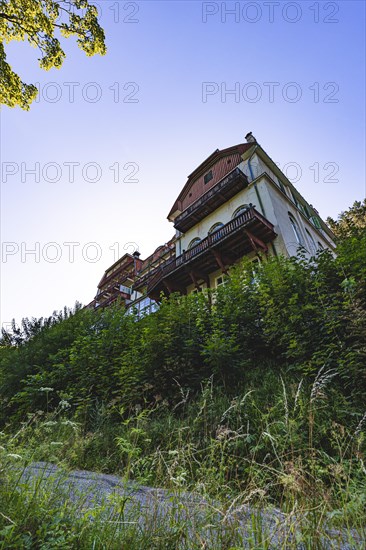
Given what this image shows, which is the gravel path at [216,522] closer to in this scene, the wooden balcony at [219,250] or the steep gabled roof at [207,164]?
the wooden balcony at [219,250]

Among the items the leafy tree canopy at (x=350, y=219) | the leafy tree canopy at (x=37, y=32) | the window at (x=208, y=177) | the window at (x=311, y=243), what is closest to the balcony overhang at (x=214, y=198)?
the window at (x=208, y=177)

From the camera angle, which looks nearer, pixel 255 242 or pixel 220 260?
pixel 255 242

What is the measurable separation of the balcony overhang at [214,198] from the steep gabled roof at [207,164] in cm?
281

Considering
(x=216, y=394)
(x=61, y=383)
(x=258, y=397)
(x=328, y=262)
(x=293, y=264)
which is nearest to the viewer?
(x=258, y=397)

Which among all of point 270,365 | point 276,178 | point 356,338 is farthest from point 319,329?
Answer: point 276,178

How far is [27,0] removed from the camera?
287 inches

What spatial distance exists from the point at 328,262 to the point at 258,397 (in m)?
3.15

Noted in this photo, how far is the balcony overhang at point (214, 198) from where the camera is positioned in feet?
51.0

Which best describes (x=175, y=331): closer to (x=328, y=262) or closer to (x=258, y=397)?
(x=258, y=397)

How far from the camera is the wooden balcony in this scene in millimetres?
12695

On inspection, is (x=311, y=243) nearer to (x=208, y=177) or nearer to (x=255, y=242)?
(x=255, y=242)

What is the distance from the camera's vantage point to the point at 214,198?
651 inches

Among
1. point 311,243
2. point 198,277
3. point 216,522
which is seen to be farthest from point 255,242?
point 216,522

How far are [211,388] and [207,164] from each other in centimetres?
1972
